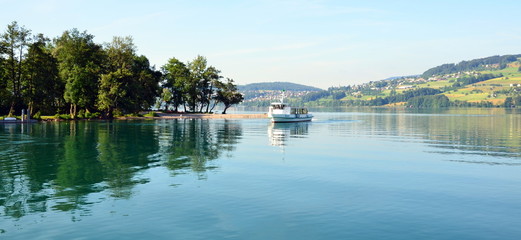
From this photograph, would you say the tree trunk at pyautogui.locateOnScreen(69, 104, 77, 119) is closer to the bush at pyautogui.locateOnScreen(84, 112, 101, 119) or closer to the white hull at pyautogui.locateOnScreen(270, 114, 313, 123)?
the bush at pyautogui.locateOnScreen(84, 112, 101, 119)

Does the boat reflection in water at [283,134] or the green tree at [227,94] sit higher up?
the green tree at [227,94]

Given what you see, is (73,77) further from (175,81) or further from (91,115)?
(175,81)

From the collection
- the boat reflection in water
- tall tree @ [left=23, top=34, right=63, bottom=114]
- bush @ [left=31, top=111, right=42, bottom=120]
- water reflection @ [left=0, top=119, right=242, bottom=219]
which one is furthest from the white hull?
water reflection @ [left=0, top=119, right=242, bottom=219]

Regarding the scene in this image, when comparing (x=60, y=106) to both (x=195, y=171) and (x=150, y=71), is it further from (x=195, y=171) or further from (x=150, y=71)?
(x=195, y=171)

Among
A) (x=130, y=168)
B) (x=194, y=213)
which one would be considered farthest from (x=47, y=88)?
(x=194, y=213)

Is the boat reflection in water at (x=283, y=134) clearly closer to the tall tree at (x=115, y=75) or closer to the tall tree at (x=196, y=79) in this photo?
the tall tree at (x=115, y=75)

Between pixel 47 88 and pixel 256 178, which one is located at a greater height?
pixel 47 88

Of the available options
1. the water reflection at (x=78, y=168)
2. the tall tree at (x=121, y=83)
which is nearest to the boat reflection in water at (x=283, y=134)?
the water reflection at (x=78, y=168)

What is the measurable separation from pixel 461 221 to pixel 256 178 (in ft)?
47.9

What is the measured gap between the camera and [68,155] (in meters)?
41.3

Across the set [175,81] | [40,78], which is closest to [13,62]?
[40,78]

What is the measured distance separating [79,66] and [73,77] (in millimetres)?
4415

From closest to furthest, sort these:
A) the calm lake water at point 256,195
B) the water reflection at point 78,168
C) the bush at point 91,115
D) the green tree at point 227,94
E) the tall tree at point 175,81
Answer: the calm lake water at point 256,195 → the water reflection at point 78,168 → the bush at point 91,115 → the tall tree at point 175,81 → the green tree at point 227,94

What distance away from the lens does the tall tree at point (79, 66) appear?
109062 millimetres
